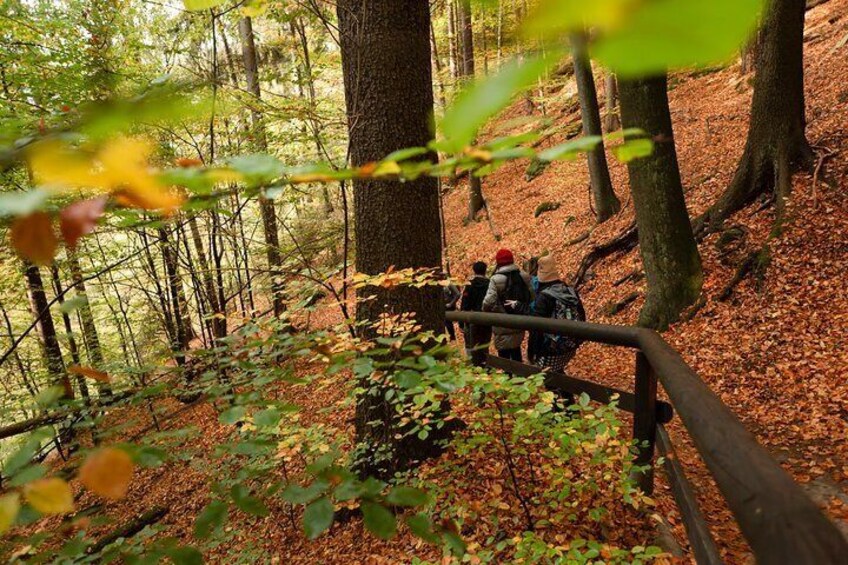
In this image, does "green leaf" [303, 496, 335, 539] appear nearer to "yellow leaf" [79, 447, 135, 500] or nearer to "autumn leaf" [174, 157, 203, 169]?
"yellow leaf" [79, 447, 135, 500]

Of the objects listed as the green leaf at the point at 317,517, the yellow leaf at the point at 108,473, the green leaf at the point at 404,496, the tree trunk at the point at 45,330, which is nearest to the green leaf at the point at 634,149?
the green leaf at the point at 404,496

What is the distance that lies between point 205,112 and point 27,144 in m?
0.34

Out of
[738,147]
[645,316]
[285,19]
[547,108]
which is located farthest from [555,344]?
[547,108]

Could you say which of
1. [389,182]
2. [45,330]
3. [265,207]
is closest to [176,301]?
[45,330]

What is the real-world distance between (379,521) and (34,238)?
0.92 meters

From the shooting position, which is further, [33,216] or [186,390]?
[186,390]

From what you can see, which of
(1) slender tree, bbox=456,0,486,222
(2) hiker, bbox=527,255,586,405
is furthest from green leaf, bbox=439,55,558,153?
(1) slender tree, bbox=456,0,486,222

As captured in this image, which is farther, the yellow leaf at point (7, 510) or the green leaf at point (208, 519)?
the green leaf at point (208, 519)

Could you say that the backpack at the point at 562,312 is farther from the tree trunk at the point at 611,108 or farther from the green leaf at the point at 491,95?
the tree trunk at the point at 611,108

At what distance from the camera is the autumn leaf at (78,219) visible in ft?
2.67

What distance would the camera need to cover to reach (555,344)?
4.50 meters

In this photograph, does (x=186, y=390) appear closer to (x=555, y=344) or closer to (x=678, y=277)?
(x=555, y=344)

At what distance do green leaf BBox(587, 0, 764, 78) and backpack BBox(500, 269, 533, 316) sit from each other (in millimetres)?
4613

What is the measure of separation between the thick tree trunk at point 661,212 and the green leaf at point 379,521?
6288mm
